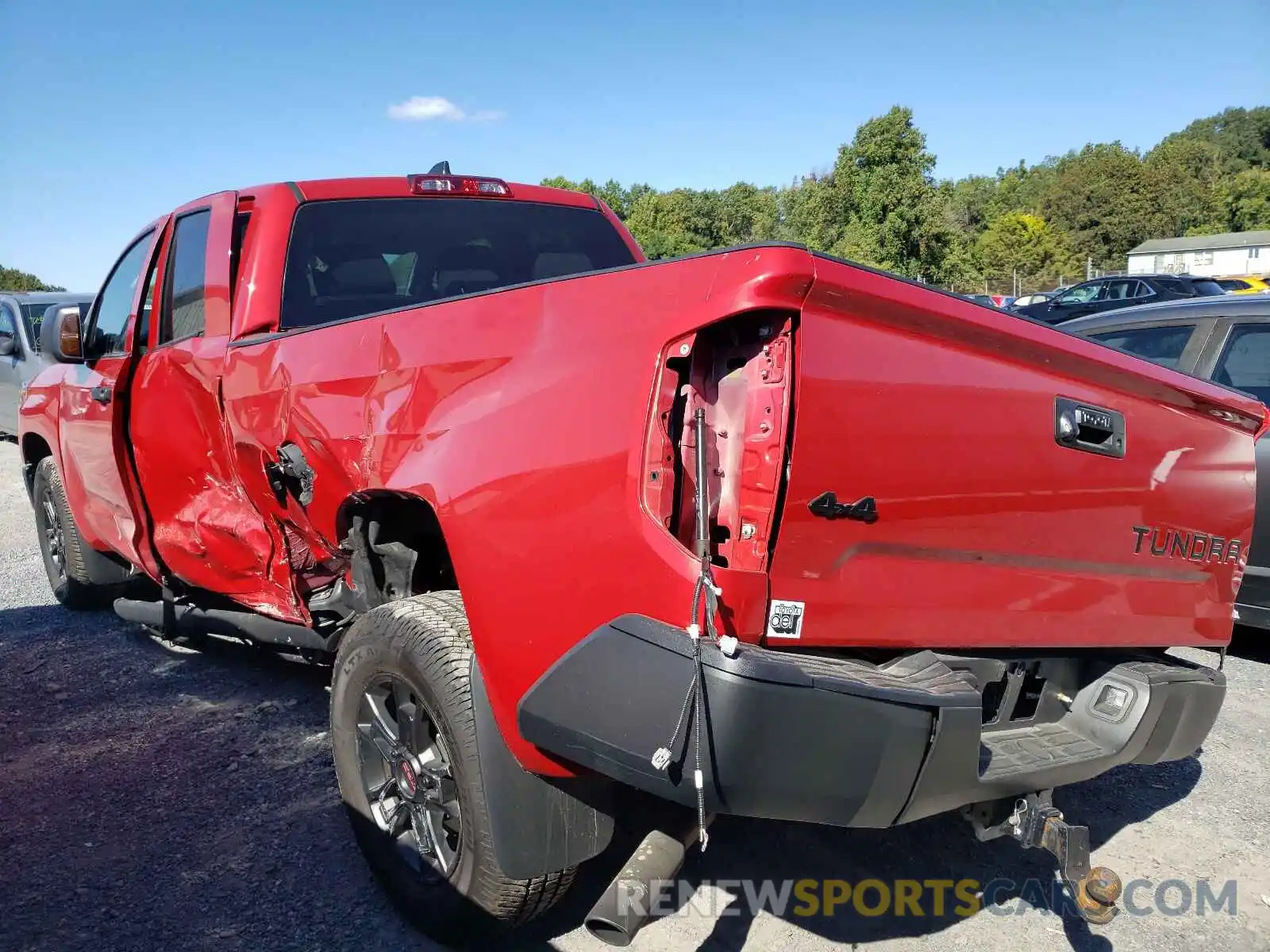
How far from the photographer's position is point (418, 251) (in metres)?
4.00

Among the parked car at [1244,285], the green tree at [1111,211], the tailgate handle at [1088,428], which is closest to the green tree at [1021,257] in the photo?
the green tree at [1111,211]

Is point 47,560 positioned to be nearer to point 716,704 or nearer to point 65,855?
point 65,855

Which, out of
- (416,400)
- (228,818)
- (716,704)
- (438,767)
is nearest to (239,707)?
(228,818)

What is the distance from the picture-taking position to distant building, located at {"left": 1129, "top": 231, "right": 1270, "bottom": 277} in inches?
2864

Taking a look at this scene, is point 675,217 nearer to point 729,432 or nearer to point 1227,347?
point 1227,347

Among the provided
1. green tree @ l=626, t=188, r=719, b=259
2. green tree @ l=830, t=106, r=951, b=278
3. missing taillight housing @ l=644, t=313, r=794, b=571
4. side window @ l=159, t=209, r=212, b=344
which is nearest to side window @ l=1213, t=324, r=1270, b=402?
missing taillight housing @ l=644, t=313, r=794, b=571

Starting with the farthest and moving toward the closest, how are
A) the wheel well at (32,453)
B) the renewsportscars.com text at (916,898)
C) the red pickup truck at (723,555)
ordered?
the wheel well at (32,453) → the renewsportscars.com text at (916,898) → the red pickup truck at (723,555)

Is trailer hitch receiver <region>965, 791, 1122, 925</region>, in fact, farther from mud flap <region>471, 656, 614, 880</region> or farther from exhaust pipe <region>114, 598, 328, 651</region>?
exhaust pipe <region>114, 598, 328, 651</region>

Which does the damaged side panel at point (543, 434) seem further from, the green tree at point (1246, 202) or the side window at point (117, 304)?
the green tree at point (1246, 202)

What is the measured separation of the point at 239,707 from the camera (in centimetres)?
439

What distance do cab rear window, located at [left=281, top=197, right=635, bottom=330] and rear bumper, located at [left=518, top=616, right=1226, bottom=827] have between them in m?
1.93

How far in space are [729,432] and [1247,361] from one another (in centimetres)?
424

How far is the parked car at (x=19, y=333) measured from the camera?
1138cm

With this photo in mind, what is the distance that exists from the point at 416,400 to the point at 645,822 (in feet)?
3.91
